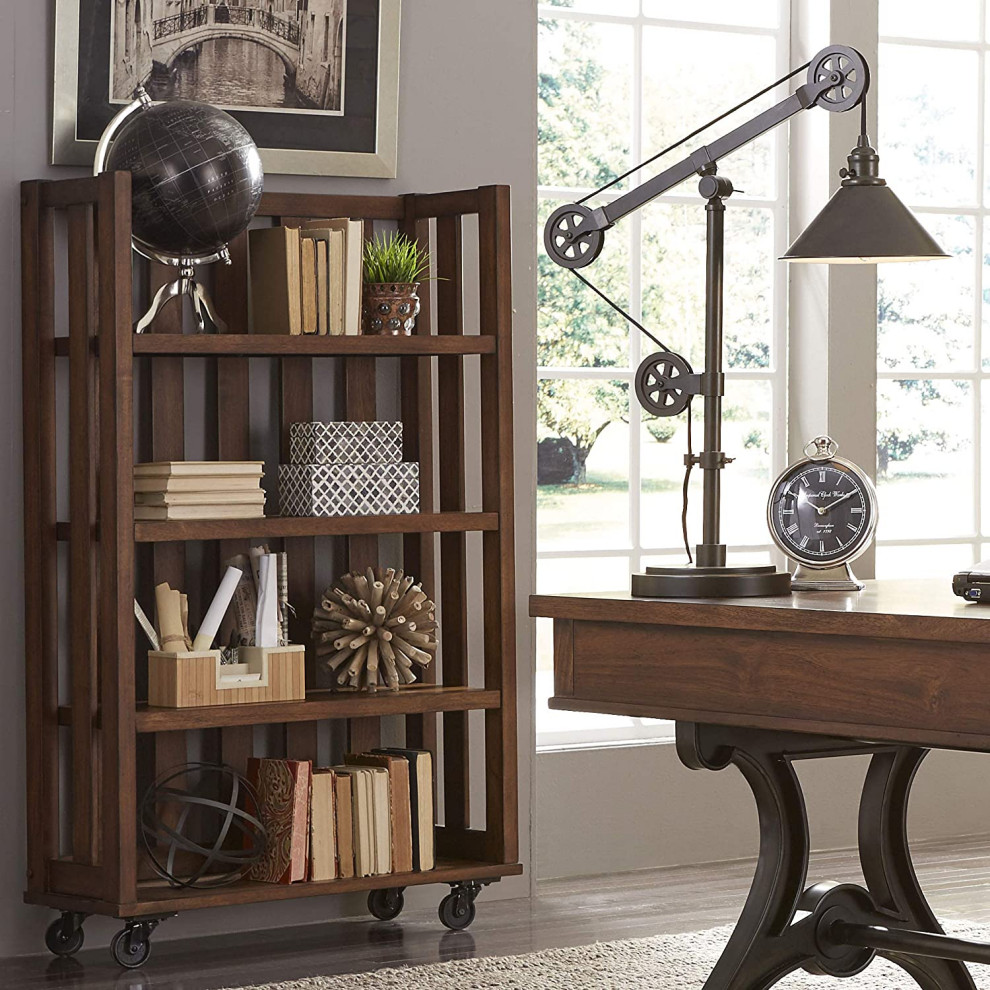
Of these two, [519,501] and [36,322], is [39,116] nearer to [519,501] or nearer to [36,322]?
[36,322]

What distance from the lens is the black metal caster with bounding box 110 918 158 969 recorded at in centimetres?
365

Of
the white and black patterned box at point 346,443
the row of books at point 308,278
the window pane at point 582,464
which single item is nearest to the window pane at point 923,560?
the window pane at point 582,464

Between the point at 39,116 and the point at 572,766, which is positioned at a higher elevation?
the point at 39,116

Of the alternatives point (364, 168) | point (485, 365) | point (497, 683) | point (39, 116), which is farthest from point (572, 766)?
point (39, 116)

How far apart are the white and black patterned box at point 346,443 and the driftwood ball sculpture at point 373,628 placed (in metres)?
0.25

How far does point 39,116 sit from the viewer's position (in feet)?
12.6

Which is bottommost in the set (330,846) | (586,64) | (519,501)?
(330,846)

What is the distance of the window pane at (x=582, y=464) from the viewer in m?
4.67

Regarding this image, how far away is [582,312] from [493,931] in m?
1.59

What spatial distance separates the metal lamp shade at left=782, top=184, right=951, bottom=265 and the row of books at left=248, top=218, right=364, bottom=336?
128cm

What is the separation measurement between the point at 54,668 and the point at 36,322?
703 millimetres

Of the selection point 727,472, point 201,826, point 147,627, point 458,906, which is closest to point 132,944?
point 201,826

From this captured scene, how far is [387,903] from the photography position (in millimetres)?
4137

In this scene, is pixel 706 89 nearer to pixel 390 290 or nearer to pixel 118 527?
pixel 390 290
